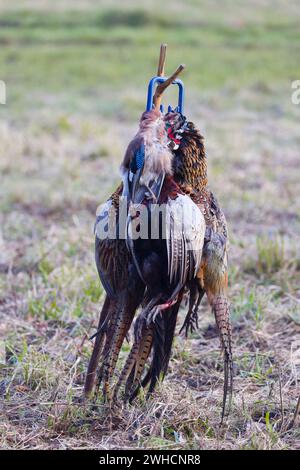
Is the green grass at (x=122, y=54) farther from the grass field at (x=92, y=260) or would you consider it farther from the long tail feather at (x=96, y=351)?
the long tail feather at (x=96, y=351)

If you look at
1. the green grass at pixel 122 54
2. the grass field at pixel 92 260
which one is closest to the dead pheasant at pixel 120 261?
the grass field at pixel 92 260

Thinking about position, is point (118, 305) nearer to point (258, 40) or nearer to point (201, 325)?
point (201, 325)

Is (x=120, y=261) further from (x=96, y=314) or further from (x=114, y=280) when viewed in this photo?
(x=96, y=314)

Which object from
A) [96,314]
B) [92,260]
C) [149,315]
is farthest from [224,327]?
[92,260]

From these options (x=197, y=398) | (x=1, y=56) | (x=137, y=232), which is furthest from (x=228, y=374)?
(x=1, y=56)

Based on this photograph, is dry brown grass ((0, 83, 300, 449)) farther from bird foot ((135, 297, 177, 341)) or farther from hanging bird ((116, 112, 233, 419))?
bird foot ((135, 297, 177, 341))

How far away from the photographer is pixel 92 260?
190 inches

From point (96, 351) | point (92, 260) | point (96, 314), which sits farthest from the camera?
point (92, 260)

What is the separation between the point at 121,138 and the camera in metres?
9.15

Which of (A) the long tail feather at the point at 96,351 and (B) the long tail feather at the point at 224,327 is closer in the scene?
(B) the long tail feather at the point at 224,327

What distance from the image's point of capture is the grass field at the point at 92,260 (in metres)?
2.88

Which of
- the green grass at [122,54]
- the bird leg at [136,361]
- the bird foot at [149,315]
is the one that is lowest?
the bird leg at [136,361]

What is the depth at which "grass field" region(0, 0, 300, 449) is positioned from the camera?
9.44 ft

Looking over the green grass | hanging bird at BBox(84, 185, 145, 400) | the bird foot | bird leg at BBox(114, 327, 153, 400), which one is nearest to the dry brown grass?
bird leg at BBox(114, 327, 153, 400)
